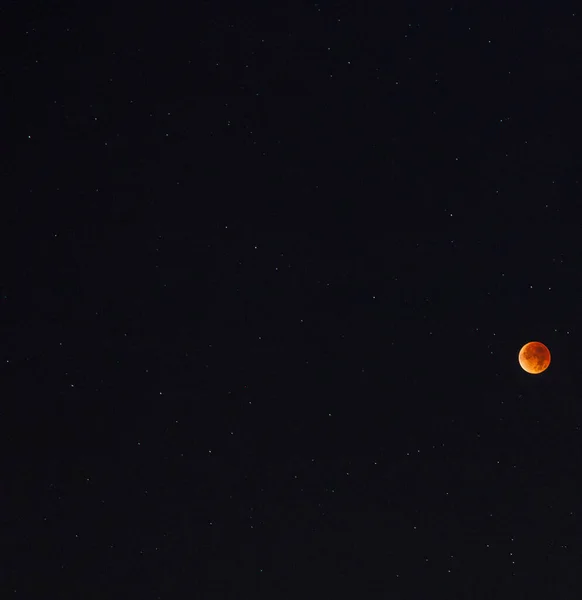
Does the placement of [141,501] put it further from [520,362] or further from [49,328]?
[520,362]

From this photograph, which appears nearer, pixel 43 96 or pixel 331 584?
pixel 43 96

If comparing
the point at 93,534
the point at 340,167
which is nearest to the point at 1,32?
the point at 340,167

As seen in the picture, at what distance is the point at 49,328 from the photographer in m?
1.46

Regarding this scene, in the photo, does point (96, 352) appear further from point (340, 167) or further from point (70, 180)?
point (340, 167)

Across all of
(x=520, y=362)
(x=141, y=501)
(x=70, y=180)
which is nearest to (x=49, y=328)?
(x=70, y=180)

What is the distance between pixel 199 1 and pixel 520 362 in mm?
991

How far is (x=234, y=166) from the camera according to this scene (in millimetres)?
1455

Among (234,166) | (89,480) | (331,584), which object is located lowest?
(331,584)

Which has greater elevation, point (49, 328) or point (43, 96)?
point (43, 96)

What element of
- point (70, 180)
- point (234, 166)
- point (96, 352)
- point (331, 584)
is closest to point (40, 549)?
point (96, 352)

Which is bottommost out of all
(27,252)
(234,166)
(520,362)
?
(520,362)

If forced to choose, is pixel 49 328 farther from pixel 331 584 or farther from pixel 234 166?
pixel 331 584

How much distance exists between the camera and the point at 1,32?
1.42m

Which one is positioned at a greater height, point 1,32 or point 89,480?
point 1,32
